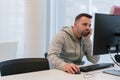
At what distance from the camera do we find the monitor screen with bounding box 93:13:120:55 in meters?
1.69

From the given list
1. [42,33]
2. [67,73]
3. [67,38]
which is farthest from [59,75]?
[42,33]

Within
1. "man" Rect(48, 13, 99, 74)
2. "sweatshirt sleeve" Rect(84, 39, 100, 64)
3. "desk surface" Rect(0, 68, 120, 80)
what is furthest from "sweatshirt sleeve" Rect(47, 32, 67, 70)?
"sweatshirt sleeve" Rect(84, 39, 100, 64)

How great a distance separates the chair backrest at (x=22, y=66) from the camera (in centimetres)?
173

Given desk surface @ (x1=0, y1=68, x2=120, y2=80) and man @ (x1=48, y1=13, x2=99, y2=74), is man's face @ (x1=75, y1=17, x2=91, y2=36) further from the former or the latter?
desk surface @ (x1=0, y1=68, x2=120, y2=80)

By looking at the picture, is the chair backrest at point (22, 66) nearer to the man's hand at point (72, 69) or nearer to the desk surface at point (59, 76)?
the desk surface at point (59, 76)

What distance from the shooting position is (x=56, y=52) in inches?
82.0

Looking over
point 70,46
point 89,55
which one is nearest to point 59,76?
point 70,46

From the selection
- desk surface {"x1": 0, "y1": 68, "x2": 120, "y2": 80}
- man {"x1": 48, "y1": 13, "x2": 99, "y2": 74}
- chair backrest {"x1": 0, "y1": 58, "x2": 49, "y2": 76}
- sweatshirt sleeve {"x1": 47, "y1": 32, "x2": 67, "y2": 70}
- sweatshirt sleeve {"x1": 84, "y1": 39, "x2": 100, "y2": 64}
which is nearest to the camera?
desk surface {"x1": 0, "y1": 68, "x2": 120, "y2": 80}

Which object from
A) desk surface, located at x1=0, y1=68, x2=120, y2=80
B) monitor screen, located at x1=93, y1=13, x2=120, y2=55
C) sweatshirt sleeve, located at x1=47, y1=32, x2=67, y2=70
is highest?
monitor screen, located at x1=93, y1=13, x2=120, y2=55

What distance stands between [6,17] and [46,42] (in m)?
0.79

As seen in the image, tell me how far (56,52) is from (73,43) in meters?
0.28

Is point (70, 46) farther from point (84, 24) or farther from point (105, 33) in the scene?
point (105, 33)

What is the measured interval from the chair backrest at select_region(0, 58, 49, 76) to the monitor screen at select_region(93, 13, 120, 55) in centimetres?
49

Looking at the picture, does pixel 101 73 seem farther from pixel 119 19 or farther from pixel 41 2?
pixel 41 2
